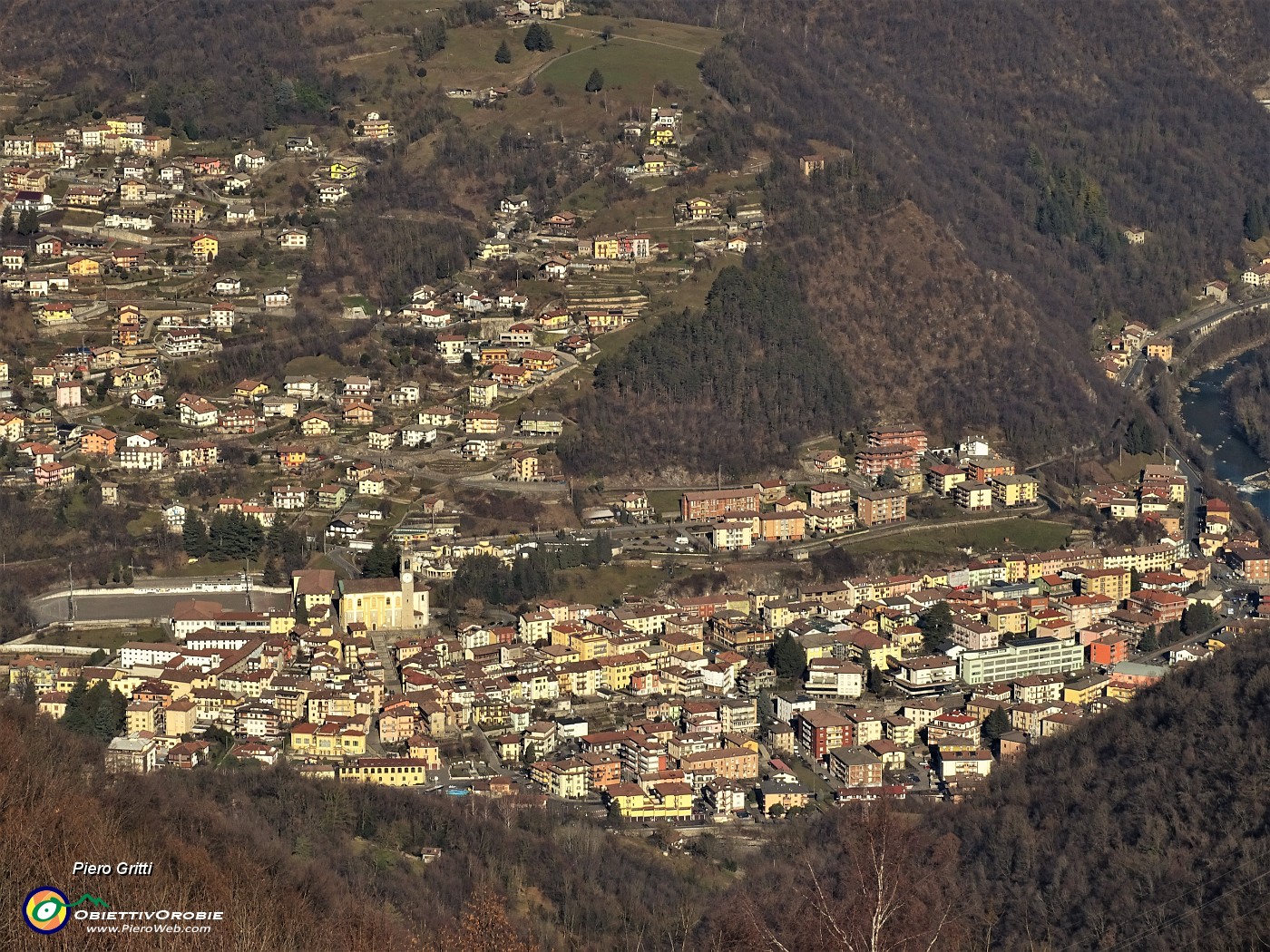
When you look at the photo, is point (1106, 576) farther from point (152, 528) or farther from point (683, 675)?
point (152, 528)

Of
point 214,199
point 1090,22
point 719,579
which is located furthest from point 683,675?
point 1090,22

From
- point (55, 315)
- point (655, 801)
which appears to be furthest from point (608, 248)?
point (655, 801)

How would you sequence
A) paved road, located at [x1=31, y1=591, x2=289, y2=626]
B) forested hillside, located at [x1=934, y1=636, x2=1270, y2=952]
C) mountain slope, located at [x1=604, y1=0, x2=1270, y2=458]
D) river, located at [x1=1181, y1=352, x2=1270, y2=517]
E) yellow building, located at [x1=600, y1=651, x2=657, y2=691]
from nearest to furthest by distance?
forested hillside, located at [x1=934, y1=636, x2=1270, y2=952], yellow building, located at [x1=600, y1=651, x2=657, y2=691], paved road, located at [x1=31, y1=591, x2=289, y2=626], river, located at [x1=1181, y1=352, x2=1270, y2=517], mountain slope, located at [x1=604, y1=0, x2=1270, y2=458]

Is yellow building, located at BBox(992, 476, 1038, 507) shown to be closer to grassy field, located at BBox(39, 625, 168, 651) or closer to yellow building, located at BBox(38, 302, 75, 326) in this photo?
grassy field, located at BBox(39, 625, 168, 651)

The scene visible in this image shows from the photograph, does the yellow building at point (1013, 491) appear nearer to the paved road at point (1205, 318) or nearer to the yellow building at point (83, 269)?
the paved road at point (1205, 318)

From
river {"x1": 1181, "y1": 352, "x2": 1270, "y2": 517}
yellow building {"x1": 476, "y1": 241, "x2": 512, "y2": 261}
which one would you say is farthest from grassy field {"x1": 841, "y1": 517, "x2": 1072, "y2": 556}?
yellow building {"x1": 476, "y1": 241, "x2": 512, "y2": 261}

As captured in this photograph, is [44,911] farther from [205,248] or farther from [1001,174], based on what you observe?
[1001,174]
